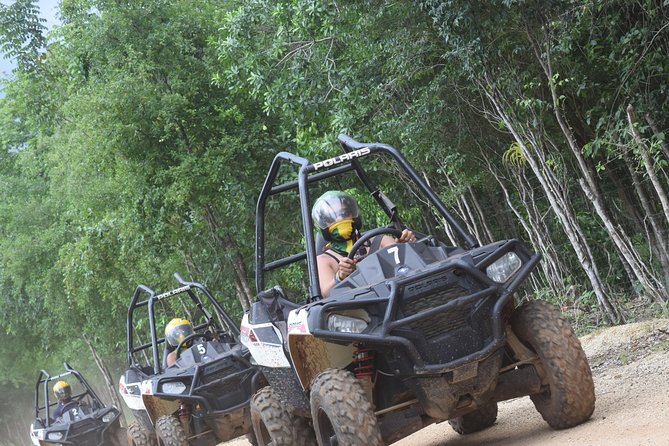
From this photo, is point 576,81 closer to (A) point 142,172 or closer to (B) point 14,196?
(A) point 142,172

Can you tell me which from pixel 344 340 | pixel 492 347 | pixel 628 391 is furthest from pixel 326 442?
pixel 628 391

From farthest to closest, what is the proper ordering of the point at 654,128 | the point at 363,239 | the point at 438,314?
the point at 654,128 < the point at 363,239 < the point at 438,314

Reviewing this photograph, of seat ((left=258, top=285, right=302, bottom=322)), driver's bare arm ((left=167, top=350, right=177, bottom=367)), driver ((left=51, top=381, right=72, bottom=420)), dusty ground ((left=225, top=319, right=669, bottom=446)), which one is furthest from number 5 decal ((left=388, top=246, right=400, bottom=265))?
driver ((left=51, top=381, right=72, bottom=420))

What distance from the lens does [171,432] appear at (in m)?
11.6

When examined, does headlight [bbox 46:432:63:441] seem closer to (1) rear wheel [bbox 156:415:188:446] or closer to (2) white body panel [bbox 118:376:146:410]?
(2) white body panel [bbox 118:376:146:410]

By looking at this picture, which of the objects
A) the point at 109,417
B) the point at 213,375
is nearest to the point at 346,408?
the point at 213,375

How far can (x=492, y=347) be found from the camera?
6.09 metres

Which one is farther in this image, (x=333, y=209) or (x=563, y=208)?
(x=563, y=208)

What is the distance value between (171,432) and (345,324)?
618 cm

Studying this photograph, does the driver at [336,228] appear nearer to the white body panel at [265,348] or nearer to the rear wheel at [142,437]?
the white body panel at [265,348]

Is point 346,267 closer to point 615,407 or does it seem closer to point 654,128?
point 615,407

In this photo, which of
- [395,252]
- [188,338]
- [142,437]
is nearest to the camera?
[395,252]

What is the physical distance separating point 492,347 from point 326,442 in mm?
1241

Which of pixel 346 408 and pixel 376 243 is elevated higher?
pixel 376 243
